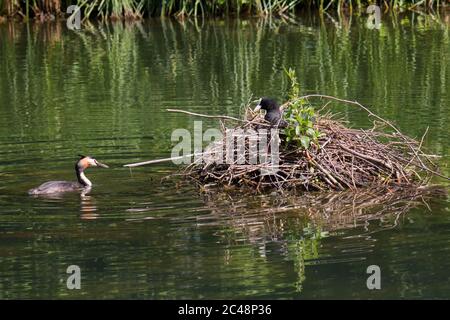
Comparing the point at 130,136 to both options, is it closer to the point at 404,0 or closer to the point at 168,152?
the point at 168,152

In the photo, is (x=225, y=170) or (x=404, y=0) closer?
(x=225, y=170)

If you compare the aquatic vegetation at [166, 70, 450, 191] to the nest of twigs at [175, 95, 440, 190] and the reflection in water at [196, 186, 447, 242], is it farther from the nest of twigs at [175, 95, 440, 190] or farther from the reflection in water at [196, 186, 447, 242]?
the reflection in water at [196, 186, 447, 242]

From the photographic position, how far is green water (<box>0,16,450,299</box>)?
8531mm

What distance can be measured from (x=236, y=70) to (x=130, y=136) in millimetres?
5667

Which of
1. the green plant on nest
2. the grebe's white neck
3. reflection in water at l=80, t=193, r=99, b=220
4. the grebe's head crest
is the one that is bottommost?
reflection in water at l=80, t=193, r=99, b=220

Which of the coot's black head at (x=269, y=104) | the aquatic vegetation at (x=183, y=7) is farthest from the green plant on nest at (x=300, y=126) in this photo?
the aquatic vegetation at (x=183, y=7)

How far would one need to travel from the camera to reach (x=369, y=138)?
11547 mm

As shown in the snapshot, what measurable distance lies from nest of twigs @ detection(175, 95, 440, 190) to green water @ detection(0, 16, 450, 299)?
0.29 meters

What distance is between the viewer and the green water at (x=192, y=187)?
336 inches

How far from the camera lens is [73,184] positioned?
37.6ft

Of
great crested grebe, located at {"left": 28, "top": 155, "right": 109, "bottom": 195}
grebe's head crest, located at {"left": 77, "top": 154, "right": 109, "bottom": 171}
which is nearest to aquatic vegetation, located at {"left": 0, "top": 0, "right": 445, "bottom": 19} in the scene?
grebe's head crest, located at {"left": 77, "top": 154, "right": 109, "bottom": 171}

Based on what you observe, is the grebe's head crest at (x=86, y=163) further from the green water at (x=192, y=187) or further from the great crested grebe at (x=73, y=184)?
the green water at (x=192, y=187)
